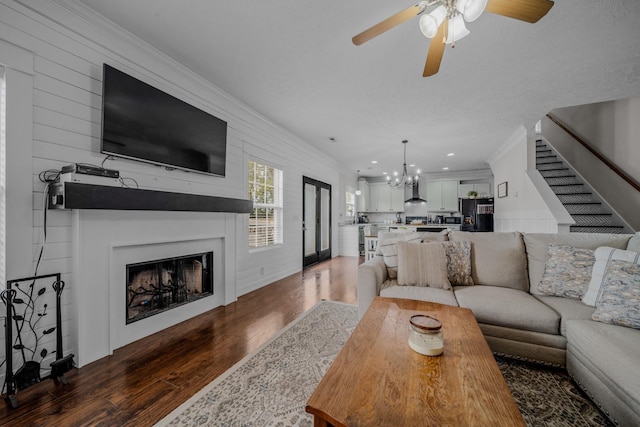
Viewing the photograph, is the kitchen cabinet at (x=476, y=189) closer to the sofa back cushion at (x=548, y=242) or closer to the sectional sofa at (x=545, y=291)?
the sofa back cushion at (x=548, y=242)

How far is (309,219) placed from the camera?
560cm

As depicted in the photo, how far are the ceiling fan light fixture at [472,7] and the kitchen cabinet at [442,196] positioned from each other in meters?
7.73

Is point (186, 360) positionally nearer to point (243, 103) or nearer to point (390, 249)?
point (390, 249)

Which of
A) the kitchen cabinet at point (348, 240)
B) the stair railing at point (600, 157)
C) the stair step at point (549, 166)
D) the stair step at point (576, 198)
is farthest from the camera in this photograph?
the kitchen cabinet at point (348, 240)

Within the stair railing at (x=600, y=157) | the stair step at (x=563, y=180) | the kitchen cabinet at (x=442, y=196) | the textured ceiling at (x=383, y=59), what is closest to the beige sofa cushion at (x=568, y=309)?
the textured ceiling at (x=383, y=59)

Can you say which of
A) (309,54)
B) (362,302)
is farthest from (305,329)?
(309,54)

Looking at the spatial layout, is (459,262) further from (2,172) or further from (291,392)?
(2,172)

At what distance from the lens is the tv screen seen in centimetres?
199

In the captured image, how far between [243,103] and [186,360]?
312cm

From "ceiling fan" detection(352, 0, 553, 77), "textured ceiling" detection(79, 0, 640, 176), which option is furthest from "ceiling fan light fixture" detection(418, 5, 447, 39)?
"textured ceiling" detection(79, 0, 640, 176)

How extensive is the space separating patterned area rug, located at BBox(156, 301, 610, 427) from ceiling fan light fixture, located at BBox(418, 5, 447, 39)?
2.39 metres

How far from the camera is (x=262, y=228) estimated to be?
4.03m

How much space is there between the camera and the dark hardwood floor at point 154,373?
1.43 m

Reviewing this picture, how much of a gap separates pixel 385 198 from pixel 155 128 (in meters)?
7.76
